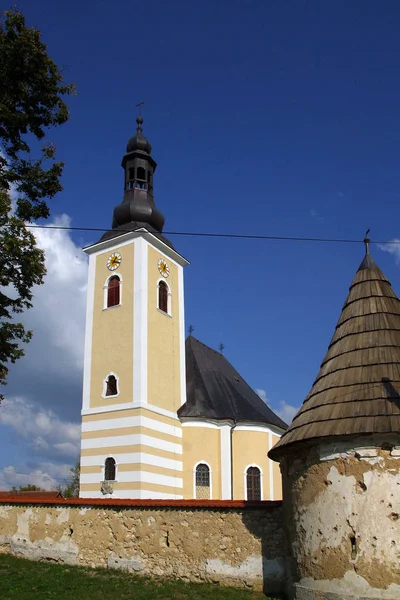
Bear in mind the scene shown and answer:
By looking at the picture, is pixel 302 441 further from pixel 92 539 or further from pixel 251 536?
pixel 92 539

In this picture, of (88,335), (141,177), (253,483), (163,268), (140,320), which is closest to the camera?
(140,320)

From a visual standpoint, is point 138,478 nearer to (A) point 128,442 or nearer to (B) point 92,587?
(A) point 128,442

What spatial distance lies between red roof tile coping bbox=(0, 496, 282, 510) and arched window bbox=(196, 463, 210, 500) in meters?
10.8

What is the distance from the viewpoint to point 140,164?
28172 millimetres

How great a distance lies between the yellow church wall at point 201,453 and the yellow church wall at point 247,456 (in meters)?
0.74

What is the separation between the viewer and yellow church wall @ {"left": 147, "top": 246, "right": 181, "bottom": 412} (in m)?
24.2

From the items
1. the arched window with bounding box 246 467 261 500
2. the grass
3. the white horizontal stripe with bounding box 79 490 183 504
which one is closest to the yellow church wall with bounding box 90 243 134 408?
the white horizontal stripe with bounding box 79 490 183 504

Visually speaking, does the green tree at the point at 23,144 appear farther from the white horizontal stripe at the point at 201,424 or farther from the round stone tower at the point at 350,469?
the white horizontal stripe at the point at 201,424

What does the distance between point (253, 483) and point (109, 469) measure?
626cm

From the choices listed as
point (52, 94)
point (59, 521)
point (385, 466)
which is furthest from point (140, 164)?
point (385, 466)

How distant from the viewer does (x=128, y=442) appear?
22547 millimetres

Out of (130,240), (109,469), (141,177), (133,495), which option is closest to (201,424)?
(109,469)

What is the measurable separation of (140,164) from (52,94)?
15.8 metres

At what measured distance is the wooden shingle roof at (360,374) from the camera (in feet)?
29.1
